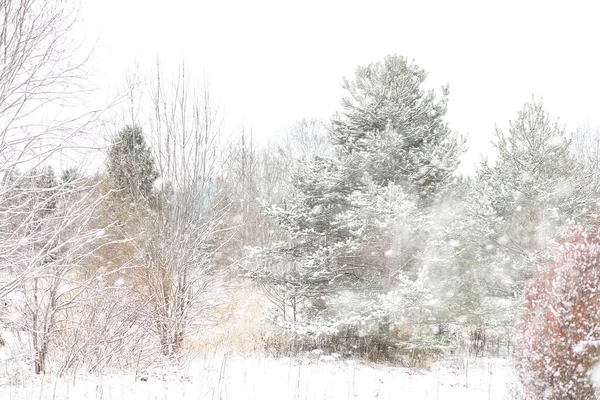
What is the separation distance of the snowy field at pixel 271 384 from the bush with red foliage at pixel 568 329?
1506 millimetres

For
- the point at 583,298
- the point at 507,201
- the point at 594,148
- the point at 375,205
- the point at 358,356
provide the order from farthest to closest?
the point at 594,148, the point at 507,201, the point at 358,356, the point at 375,205, the point at 583,298

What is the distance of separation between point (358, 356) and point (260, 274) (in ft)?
8.98

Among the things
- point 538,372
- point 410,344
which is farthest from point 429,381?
point 538,372

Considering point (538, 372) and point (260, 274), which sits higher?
point (260, 274)

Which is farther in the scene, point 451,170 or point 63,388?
point 451,170

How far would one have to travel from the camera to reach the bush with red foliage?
4.48 meters

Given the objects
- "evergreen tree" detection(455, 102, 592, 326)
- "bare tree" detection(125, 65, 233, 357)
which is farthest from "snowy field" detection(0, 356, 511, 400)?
"evergreen tree" detection(455, 102, 592, 326)

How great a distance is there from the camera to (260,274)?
32.4 feet

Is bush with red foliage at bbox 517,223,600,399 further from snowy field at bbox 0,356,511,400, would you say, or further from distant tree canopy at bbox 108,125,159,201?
distant tree canopy at bbox 108,125,159,201

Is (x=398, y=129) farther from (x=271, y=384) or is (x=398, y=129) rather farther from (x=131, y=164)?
(x=271, y=384)

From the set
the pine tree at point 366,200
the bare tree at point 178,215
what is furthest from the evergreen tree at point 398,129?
the bare tree at point 178,215

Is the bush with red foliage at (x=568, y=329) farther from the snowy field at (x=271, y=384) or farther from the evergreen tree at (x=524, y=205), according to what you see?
the evergreen tree at (x=524, y=205)

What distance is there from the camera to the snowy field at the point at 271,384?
476 centimetres

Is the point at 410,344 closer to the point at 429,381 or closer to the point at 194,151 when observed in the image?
the point at 429,381
